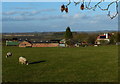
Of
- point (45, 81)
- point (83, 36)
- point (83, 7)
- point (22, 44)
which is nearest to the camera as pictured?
point (83, 7)

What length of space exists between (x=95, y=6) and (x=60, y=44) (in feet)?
207

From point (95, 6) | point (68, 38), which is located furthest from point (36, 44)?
point (95, 6)

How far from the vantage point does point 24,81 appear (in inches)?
370

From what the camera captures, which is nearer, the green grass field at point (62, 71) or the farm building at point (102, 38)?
the green grass field at point (62, 71)

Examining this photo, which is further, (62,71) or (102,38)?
(102,38)

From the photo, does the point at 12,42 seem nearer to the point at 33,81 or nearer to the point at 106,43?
the point at 106,43

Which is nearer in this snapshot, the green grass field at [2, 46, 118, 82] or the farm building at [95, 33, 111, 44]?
the green grass field at [2, 46, 118, 82]

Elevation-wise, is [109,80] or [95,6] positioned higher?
[95,6]

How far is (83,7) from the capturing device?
4.85 feet

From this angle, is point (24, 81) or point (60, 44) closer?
point (24, 81)

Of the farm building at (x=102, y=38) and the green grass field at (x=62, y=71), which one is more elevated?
the farm building at (x=102, y=38)

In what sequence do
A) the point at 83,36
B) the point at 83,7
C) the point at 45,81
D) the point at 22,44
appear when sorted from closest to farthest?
1. the point at 83,7
2. the point at 45,81
3. the point at 22,44
4. the point at 83,36

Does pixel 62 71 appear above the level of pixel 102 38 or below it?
below

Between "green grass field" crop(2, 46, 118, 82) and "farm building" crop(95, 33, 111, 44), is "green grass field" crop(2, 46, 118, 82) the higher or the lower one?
the lower one
